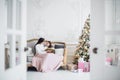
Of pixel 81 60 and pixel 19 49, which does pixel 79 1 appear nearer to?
pixel 81 60

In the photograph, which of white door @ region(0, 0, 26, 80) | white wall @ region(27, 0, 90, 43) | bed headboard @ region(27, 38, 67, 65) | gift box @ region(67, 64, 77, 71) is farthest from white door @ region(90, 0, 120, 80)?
white wall @ region(27, 0, 90, 43)

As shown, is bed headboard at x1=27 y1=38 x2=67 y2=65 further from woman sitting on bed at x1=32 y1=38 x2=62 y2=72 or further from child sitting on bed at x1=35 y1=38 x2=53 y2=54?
woman sitting on bed at x1=32 y1=38 x2=62 y2=72

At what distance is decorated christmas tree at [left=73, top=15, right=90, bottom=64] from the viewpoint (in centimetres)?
771

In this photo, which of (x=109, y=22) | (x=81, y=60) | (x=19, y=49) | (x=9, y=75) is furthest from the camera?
(x=81, y=60)

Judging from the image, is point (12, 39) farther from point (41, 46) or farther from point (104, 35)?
point (41, 46)

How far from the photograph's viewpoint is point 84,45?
304 inches

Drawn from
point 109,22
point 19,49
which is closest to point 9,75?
point 19,49

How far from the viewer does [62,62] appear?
7.37 m

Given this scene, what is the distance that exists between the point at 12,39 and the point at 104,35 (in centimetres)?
124

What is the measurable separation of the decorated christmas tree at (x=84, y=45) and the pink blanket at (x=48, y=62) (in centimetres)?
90

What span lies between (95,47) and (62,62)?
14.9ft

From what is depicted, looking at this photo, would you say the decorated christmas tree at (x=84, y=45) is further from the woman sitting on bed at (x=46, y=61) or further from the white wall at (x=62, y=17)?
the woman sitting on bed at (x=46, y=61)

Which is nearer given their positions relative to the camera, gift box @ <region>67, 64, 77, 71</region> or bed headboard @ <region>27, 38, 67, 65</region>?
gift box @ <region>67, 64, 77, 71</region>

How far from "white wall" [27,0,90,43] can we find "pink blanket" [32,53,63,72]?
1.08 meters
